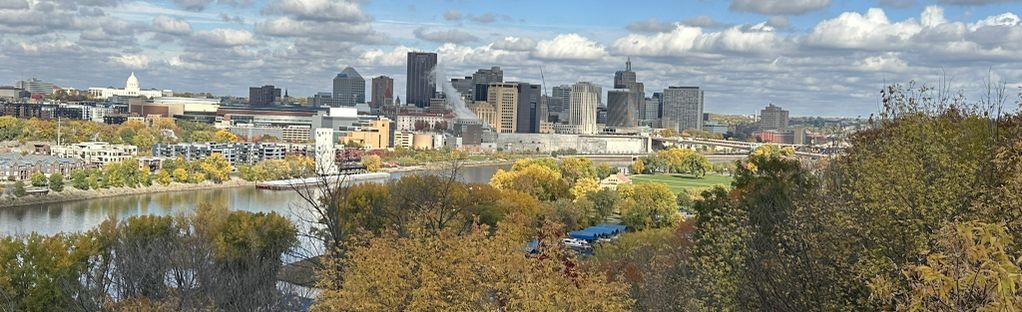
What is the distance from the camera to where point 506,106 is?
6112cm

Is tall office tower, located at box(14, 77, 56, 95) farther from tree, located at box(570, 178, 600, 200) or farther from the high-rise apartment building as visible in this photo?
tree, located at box(570, 178, 600, 200)

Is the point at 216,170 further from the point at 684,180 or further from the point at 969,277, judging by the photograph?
the point at 969,277

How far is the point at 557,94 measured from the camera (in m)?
88.6

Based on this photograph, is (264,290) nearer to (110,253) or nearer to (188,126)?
(110,253)

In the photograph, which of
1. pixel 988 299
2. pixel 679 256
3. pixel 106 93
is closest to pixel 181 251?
pixel 679 256

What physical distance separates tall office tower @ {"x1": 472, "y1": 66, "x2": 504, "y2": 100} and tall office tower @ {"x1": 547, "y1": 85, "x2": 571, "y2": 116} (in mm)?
10742

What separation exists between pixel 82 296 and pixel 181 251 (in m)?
0.92

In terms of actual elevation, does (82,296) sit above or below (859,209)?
below

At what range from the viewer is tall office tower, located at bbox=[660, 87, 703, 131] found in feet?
253

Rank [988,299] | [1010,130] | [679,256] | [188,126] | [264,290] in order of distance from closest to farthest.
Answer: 1. [988,299]
2. [1010,130]
3. [679,256]
4. [264,290]
5. [188,126]

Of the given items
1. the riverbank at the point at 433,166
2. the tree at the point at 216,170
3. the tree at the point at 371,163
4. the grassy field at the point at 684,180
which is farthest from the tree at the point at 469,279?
the tree at the point at 371,163

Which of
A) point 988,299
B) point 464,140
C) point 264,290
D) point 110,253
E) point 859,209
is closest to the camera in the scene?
point 988,299

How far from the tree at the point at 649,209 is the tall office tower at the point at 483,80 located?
4784 centimetres

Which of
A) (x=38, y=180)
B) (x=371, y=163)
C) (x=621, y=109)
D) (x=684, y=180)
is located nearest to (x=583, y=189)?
(x=38, y=180)
